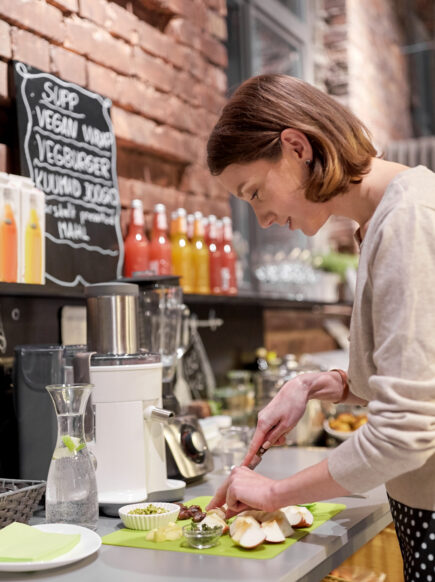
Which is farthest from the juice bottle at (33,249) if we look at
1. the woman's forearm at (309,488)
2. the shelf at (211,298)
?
the woman's forearm at (309,488)

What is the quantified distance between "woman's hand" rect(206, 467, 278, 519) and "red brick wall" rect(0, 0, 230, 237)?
113 cm

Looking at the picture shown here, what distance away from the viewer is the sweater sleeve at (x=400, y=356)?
109cm

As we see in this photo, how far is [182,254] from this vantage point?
2568 mm

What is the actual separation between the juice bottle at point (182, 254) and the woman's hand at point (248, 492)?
1.26 metres

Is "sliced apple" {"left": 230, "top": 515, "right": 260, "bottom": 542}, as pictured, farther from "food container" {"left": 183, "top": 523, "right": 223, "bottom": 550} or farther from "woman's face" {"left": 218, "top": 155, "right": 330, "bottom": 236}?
"woman's face" {"left": 218, "top": 155, "right": 330, "bottom": 236}

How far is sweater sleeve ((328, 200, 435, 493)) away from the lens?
1.09m

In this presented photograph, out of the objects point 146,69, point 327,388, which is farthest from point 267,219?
point 146,69

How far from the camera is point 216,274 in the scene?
275cm

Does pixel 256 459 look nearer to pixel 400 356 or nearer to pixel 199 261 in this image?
pixel 400 356

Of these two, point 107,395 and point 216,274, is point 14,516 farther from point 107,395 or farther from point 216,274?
point 216,274

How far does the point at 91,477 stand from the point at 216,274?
1365 millimetres

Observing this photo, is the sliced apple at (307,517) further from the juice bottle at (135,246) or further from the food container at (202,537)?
the juice bottle at (135,246)

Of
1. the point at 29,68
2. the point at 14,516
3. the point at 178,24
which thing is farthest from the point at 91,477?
the point at 178,24

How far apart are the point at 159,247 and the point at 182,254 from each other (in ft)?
0.47
